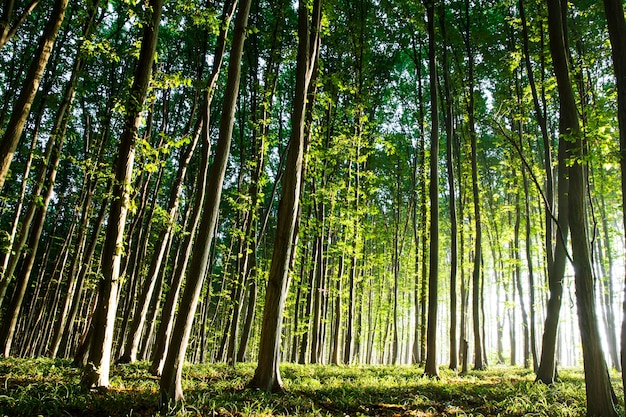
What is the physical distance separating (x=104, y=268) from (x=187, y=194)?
13.5 meters

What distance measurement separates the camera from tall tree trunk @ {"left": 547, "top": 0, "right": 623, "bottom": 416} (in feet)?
18.6

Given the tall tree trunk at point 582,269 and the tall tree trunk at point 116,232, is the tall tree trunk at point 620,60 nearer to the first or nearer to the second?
the tall tree trunk at point 582,269

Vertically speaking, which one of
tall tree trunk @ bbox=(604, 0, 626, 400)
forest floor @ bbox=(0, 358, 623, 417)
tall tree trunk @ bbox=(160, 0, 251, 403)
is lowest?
forest floor @ bbox=(0, 358, 623, 417)

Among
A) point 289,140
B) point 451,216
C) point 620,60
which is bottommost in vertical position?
point 451,216

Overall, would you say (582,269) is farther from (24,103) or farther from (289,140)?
(24,103)

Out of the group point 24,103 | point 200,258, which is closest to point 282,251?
point 200,258

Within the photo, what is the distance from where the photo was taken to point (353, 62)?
14.7 metres

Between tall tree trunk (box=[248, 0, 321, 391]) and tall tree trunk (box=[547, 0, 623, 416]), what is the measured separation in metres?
4.53

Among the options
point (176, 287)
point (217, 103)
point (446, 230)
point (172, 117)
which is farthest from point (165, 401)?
point (446, 230)

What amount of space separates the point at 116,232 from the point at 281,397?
3.55 metres

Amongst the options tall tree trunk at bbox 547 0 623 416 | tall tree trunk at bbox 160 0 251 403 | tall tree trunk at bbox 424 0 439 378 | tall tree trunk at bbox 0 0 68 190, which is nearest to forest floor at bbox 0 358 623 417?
tall tree trunk at bbox 160 0 251 403

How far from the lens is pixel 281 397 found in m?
5.84

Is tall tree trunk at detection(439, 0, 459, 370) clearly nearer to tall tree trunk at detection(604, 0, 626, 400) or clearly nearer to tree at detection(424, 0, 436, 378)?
tree at detection(424, 0, 436, 378)

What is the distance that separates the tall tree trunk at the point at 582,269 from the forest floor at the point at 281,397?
2.02ft
